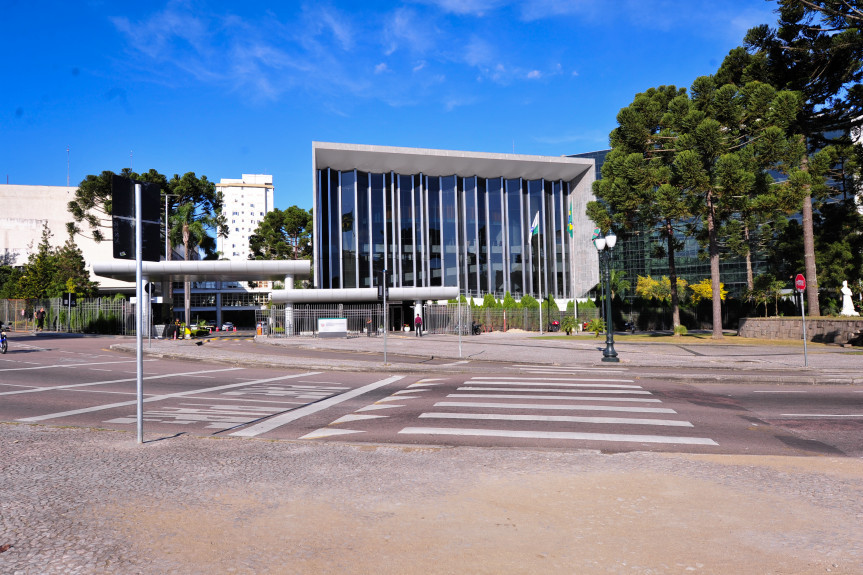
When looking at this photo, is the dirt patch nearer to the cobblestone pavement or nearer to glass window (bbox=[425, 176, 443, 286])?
the cobblestone pavement

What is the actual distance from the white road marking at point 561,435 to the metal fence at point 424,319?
2503cm

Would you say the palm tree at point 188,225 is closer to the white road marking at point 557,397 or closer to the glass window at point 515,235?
the glass window at point 515,235

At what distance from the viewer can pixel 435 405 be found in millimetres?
10344

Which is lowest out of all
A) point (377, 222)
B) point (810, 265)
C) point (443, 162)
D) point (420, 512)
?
point (420, 512)

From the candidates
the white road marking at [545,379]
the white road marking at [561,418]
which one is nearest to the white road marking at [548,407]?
the white road marking at [561,418]

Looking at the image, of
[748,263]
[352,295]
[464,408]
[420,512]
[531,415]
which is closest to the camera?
[420,512]

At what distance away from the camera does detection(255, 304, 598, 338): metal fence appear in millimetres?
38469

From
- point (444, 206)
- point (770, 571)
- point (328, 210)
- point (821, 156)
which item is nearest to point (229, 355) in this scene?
point (770, 571)

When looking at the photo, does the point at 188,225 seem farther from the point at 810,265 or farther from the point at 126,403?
the point at 810,265

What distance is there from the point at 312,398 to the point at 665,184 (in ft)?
84.2

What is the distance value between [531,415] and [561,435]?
4.96ft

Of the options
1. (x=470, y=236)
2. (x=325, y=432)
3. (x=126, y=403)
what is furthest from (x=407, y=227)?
(x=325, y=432)

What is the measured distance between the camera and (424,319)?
42594 mm

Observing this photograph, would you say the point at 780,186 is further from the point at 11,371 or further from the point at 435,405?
the point at 11,371
